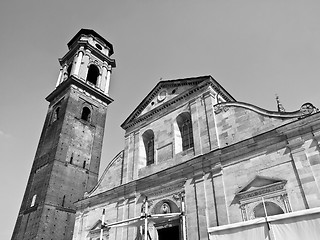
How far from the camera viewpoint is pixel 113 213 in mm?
14250

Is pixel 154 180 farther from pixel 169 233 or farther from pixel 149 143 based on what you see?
pixel 149 143

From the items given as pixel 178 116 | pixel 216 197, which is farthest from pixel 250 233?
pixel 178 116

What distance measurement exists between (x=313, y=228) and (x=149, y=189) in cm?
767

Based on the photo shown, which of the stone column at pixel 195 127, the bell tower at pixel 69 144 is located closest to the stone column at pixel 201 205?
the stone column at pixel 195 127

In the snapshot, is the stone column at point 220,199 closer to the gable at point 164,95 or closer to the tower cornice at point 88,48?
the gable at point 164,95

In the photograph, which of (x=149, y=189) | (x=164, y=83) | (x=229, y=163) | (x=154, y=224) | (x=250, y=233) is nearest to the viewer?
(x=250, y=233)

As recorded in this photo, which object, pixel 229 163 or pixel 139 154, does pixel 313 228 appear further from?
pixel 139 154

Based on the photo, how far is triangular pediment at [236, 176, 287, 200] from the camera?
9.46 metres

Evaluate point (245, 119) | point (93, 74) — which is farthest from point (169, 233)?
point (93, 74)

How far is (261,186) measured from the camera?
982cm

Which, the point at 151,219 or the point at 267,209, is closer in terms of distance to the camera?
the point at 267,209

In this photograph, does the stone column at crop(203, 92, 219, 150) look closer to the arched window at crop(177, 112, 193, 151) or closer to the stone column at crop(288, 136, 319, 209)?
the arched window at crop(177, 112, 193, 151)

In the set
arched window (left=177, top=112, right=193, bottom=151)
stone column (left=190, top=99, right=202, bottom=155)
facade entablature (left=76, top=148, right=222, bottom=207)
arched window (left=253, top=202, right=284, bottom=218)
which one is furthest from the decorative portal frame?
arched window (left=253, top=202, right=284, bottom=218)

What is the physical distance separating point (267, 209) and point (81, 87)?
22.6m
